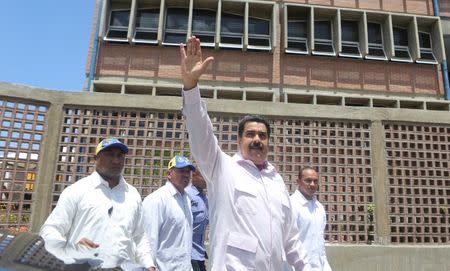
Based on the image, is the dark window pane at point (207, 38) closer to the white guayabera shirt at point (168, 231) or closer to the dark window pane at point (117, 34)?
the dark window pane at point (117, 34)

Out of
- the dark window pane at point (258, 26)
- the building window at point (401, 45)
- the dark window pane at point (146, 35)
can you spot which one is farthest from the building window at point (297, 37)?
the dark window pane at point (146, 35)

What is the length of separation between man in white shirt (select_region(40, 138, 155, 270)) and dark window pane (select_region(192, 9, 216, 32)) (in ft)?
34.1

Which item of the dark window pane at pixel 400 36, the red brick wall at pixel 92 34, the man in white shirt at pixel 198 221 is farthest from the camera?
the dark window pane at pixel 400 36

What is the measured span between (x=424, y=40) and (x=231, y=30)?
293 inches

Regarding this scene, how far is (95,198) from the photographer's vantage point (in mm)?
2471

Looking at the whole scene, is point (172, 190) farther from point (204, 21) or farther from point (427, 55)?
point (427, 55)

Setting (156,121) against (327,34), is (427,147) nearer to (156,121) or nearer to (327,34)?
(156,121)

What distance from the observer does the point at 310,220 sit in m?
3.69

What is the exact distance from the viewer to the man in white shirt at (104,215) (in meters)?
2.34

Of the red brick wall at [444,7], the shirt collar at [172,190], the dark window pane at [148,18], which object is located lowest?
the shirt collar at [172,190]

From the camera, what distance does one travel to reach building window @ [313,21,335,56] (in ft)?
41.3

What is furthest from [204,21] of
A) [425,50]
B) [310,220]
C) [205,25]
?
[310,220]

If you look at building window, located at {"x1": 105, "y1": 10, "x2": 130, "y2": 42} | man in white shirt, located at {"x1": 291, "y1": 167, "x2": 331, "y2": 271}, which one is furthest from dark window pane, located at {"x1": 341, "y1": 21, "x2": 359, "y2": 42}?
man in white shirt, located at {"x1": 291, "y1": 167, "x2": 331, "y2": 271}

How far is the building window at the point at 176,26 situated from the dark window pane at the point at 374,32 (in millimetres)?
6833
